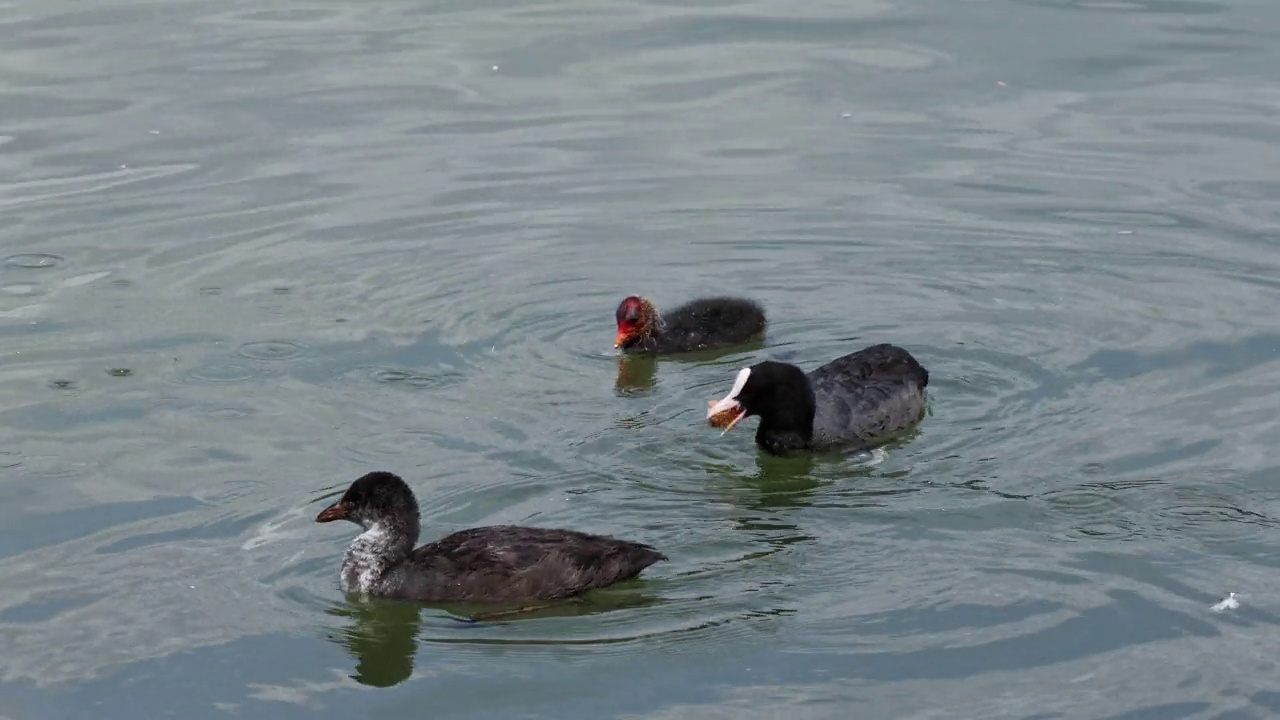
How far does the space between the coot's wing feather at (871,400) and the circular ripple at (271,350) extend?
130 inches

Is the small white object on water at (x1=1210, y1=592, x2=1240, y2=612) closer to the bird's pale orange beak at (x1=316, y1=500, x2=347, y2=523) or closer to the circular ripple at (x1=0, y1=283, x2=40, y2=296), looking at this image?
the bird's pale orange beak at (x1=316, y1=500, x2=347, y2=523)

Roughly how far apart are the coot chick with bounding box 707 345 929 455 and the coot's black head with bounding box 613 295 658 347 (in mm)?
1527

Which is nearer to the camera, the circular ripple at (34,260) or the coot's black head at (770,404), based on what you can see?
the coot's black head at (770,404)

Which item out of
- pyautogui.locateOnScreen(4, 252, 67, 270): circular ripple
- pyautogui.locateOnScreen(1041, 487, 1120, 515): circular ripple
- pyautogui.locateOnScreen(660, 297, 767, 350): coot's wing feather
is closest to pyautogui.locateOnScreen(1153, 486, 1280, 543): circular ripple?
pyautogui.locateOnScreen(1041, 487, 1120, 515): circular ripple

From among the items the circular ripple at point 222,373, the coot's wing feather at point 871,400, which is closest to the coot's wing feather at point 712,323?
the coot's wing feather at point 871,400

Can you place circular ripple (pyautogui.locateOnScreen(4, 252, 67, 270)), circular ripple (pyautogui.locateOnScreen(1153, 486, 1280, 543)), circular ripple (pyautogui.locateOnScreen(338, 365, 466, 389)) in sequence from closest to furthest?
circular ripple (pyautogui.locateOnScreen(1153, 486, 1280, 543)), circular ripple (pyautogui.locateOnScreen(338, 365, 466, 389)), circular ripple (pyautogui.locateOnScreen(4, 252, 67, 270))

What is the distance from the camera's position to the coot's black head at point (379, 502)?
10039mm

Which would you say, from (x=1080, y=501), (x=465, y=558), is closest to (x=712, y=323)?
(x=1080, y=501)

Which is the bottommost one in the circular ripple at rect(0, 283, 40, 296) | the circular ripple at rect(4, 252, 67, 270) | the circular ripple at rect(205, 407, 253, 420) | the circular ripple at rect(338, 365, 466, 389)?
the circular ripple at rect(205, 407, 253, 420)

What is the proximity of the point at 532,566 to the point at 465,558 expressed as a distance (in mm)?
339

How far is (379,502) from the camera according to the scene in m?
10.1

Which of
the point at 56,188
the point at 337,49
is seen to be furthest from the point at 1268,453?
the point at 337,49

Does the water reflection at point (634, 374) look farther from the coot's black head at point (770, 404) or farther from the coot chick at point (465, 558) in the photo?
the coot chick at point (465, 558)

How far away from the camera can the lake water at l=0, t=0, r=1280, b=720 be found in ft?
30.0
